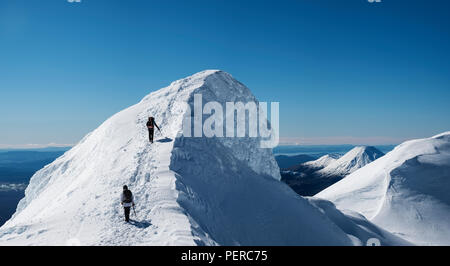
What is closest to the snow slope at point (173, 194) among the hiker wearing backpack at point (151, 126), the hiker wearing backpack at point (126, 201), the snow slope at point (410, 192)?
the hiker wearing backpack at point (126, 201)

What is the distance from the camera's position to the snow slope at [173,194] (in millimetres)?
15461

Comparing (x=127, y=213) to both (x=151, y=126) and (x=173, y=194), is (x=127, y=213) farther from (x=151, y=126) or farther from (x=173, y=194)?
(x=151, y=126)

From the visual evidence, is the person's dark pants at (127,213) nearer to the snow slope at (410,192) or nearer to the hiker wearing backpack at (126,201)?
the hiker wearing backpack at (126,201)

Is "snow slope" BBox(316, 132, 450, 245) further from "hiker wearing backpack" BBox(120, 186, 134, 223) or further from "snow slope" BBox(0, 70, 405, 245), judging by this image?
"hiker wearing backpack" BBox(120, 186, 134, 223)

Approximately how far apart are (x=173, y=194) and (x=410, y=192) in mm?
46962

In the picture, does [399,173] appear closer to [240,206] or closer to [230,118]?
[230,118]

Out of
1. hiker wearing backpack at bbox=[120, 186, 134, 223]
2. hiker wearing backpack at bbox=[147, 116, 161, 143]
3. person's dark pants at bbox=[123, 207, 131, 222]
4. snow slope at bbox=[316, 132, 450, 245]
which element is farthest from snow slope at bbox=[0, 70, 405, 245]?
snow slope at bbox=[316, 132, 450, 245]

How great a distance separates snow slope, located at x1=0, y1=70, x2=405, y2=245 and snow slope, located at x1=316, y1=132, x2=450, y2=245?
543 inches

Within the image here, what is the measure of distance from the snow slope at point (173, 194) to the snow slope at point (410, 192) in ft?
45.2

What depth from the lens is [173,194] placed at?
57.5ft

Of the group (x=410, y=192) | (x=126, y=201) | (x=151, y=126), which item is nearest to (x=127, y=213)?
(x=126, y=201)

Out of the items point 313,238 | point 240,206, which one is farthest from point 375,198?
point 240,206

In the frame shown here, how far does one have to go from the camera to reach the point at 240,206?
21938mm
